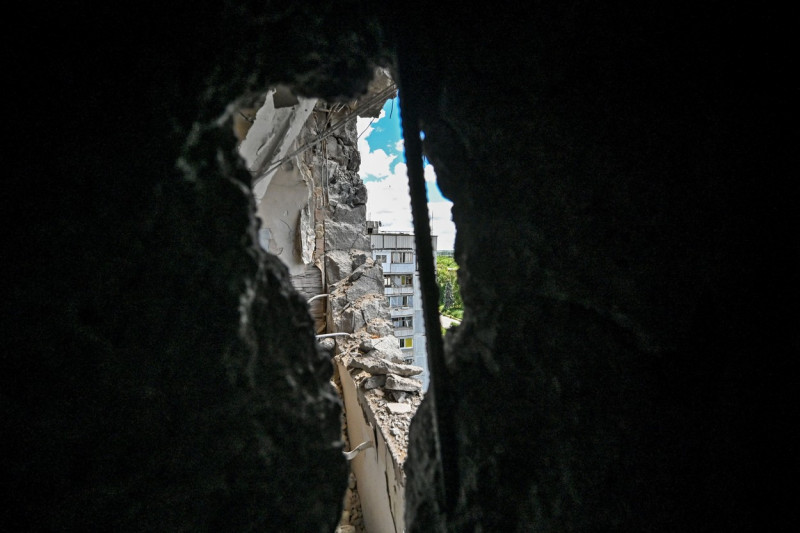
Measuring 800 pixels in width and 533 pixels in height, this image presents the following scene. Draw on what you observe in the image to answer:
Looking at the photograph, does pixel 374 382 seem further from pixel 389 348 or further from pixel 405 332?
pixel 405 332

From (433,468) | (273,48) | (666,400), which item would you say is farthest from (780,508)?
(273,48)

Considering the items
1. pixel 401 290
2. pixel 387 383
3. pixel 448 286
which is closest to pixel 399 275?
pixel 401 290

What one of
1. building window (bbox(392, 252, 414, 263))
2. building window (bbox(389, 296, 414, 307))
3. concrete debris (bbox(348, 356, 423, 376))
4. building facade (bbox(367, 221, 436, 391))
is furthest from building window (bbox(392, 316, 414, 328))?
concrete debris (bbox(348, 356, 423, 376))

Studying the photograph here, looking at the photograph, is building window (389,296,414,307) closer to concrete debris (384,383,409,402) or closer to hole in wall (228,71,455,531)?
hole in wall (228,71,455,531)

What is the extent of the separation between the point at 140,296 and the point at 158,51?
1.06ft

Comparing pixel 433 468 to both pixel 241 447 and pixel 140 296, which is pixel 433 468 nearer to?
pixel 241 447

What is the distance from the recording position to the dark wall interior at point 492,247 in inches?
19.8

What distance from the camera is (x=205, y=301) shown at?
0.56m

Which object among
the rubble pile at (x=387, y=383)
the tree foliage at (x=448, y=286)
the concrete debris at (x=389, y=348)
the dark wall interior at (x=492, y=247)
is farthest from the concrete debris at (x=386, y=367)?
the dark wall interior at (x=492, y=247)

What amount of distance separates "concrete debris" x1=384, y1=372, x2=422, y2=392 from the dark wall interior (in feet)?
8.65

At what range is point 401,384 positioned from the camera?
3.24 m

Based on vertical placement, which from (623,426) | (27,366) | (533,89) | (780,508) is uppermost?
(533,89)

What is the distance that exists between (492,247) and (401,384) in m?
2.78

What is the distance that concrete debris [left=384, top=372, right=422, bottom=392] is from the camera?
323 cm
